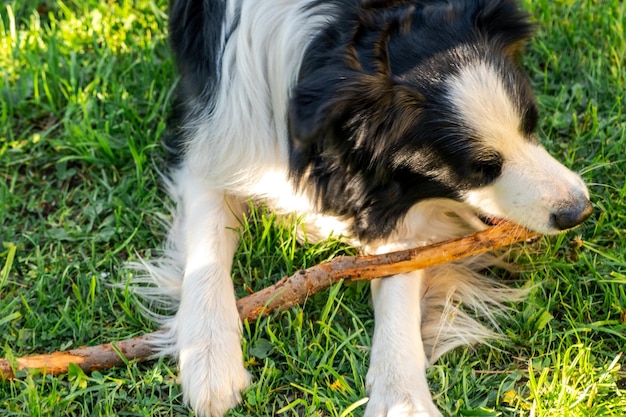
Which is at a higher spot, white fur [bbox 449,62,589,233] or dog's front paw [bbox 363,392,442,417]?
white fur [bbox 449,62,589,233]

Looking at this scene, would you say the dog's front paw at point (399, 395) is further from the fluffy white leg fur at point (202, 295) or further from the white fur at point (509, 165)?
the white fur at point (509, 165)

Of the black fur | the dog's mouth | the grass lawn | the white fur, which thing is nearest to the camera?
the black fur

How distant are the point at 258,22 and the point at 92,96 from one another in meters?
1.41

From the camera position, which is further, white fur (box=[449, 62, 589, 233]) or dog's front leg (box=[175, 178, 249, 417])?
dog's front leg (box=[175, 178, 249, 417])

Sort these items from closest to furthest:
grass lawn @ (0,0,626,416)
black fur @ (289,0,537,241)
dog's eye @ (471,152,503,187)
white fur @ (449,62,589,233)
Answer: black fur @ (289,0,537,241) → white fur @ (449,62,589,233) → dog's eye @ (471,152,503,187) → grass lawn @ (0,0,626,416)

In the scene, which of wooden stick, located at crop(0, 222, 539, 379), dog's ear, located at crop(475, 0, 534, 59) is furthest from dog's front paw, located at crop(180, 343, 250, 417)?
dog's ear, located at crop(475, 0, 534, 59)

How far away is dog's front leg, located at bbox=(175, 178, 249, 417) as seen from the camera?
2664 mm

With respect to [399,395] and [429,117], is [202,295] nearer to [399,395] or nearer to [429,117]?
[399,395]

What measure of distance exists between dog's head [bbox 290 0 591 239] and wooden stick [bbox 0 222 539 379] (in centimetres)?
16

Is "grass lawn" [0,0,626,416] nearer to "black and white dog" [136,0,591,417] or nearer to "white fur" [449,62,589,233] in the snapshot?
"black and white dog" [136,0,591,417]

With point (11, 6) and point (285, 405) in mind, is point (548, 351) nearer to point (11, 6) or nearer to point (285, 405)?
point (285, 405)

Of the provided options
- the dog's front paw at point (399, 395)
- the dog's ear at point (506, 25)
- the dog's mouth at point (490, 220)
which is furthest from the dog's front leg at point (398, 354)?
the dog's ear at point (506, 25)

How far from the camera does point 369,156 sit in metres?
2.61

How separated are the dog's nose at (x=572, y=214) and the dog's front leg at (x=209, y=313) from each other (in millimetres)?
1194
